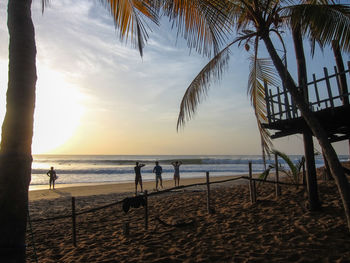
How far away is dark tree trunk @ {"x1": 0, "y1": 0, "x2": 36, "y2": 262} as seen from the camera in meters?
2.73

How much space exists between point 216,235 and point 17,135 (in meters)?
4.45

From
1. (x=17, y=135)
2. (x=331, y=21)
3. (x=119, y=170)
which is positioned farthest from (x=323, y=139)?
(x=119, y=170)

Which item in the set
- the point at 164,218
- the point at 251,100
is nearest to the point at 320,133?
the point at 251,100

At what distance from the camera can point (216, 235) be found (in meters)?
5.78

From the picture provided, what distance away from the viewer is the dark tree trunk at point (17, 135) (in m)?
2.73

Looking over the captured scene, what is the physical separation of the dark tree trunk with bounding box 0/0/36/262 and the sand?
7.87 ft

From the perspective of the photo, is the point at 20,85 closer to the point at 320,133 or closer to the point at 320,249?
the point at 320,133

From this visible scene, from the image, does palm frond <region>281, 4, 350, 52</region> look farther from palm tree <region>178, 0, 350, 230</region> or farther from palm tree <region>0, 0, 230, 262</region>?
palm tree <region>0, 0, 230, 262</region>

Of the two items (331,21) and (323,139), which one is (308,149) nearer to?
(323,139)

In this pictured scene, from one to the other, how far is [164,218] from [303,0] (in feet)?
21.6

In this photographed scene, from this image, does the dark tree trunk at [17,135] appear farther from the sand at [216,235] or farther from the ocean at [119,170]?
the ocean at [119,170]

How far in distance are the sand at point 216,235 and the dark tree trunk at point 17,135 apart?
240 cm

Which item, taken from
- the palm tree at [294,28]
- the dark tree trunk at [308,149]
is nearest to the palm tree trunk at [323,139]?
the palm tree at [294,28]

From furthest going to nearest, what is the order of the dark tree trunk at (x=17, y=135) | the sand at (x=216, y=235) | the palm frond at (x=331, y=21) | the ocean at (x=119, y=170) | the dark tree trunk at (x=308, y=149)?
the ocean at (x=119, y=170) < the dark tree trunk at (x=308, y=149) < the sand at (x=216, y=235) < the palm frond at (x=331, y=21) < the dark tree trunk at (x=17, y=135)
